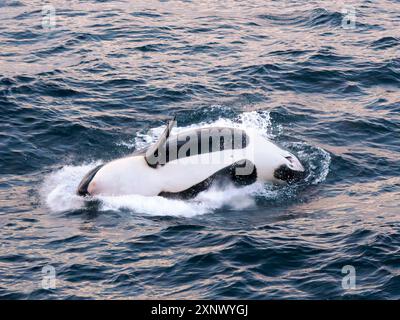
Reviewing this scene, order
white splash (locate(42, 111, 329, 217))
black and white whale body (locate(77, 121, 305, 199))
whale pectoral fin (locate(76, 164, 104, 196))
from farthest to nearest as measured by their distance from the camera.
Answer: whale pectoral fin (locate(76, 164, 104, 196))
black and white whale body (locate(77, 121, 305, 199))
white splash (locate(42, 111, 329, 217))

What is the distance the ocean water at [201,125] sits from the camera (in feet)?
54.6

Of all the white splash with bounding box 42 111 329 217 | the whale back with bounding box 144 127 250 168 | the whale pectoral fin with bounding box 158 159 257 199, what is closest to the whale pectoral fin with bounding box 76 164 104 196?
the white splash with bounding box 42 111 329 217

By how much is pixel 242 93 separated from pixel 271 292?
11.8 metres

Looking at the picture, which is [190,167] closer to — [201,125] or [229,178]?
[229,178]

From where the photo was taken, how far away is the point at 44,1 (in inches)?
1435

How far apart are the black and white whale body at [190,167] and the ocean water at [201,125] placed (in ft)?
0.94

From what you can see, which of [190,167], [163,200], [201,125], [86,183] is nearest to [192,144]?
[190,167]

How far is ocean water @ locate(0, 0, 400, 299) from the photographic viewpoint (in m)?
16.7

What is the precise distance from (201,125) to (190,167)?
4.47 meters

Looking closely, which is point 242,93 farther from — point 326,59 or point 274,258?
point 274,258

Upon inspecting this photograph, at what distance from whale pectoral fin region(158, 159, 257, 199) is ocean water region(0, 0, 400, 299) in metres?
0.21

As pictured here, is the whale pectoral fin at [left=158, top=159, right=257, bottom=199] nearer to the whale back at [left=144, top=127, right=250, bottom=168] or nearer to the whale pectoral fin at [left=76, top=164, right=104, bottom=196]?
the whale back at [left=144, top=127, right=250, bottom=168]

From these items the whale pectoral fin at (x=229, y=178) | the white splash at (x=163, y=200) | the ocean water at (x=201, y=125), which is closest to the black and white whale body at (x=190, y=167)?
the whale pectoral fin at (x=229, y=178)

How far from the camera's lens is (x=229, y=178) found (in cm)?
2009
